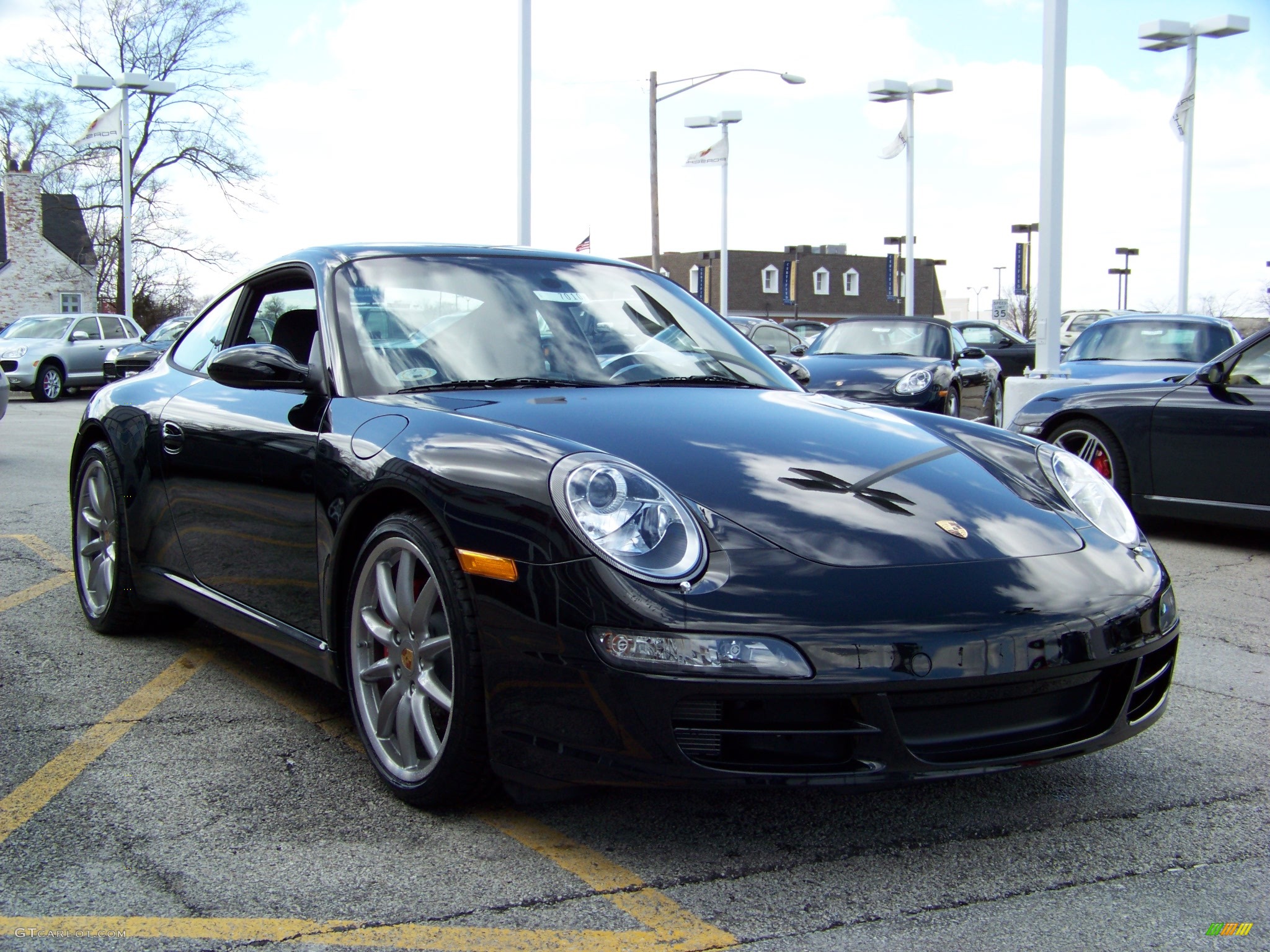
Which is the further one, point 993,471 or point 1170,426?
point 1170,426

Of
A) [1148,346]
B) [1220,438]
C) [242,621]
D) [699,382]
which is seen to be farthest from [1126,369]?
[242,621]

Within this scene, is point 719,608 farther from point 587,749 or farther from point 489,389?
point 489,389

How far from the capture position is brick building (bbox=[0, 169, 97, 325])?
52.5 meters

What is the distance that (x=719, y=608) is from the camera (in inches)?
97.8

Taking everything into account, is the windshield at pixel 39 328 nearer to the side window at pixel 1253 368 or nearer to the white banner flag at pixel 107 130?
the white banner flag at pixel 107 130

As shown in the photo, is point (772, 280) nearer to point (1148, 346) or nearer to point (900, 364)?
point (1148, 346)

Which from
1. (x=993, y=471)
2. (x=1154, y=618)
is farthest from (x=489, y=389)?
(x=1154, y=618)

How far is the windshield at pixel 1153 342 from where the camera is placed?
1209 cm

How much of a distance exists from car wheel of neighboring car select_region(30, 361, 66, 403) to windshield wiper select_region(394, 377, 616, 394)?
2171 cm

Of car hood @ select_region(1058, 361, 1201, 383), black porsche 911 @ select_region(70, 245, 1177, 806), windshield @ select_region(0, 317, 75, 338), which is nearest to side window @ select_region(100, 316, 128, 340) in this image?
windshield @ select_region(0, 317, 75, 338)

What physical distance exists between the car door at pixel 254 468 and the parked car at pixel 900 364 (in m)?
7.34

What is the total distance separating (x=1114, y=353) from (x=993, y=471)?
10.2m

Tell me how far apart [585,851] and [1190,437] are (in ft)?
18.8

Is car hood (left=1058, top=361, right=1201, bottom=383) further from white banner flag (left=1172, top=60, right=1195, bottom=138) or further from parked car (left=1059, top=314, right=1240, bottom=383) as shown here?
white banner flag (left=1172, top=60, right=1195, bottom=138)
